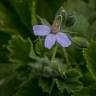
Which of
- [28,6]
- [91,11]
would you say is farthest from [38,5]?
[91,11]

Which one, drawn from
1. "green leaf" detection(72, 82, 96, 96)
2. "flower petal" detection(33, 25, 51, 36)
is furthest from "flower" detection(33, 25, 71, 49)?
"green leaf" detection(72, 82, 96, 96)

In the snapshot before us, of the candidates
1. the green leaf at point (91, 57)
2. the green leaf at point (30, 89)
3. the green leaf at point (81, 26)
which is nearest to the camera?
the green leaf at point (91, 57)

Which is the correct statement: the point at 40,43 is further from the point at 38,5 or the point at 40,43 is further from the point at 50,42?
the point at 38,5

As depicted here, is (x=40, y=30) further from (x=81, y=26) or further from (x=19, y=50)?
(x=81, y=26)

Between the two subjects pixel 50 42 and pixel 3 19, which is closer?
pixel 50 42

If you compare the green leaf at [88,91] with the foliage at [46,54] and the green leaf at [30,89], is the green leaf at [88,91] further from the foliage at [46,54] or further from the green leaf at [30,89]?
the green leaf at [30,89]

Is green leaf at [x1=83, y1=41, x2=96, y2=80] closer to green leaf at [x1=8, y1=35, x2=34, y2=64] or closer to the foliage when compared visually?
the foliage

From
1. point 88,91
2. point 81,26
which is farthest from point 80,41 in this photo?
point 88,91

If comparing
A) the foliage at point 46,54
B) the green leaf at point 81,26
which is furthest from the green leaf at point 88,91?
the green leaf at point 81,26
